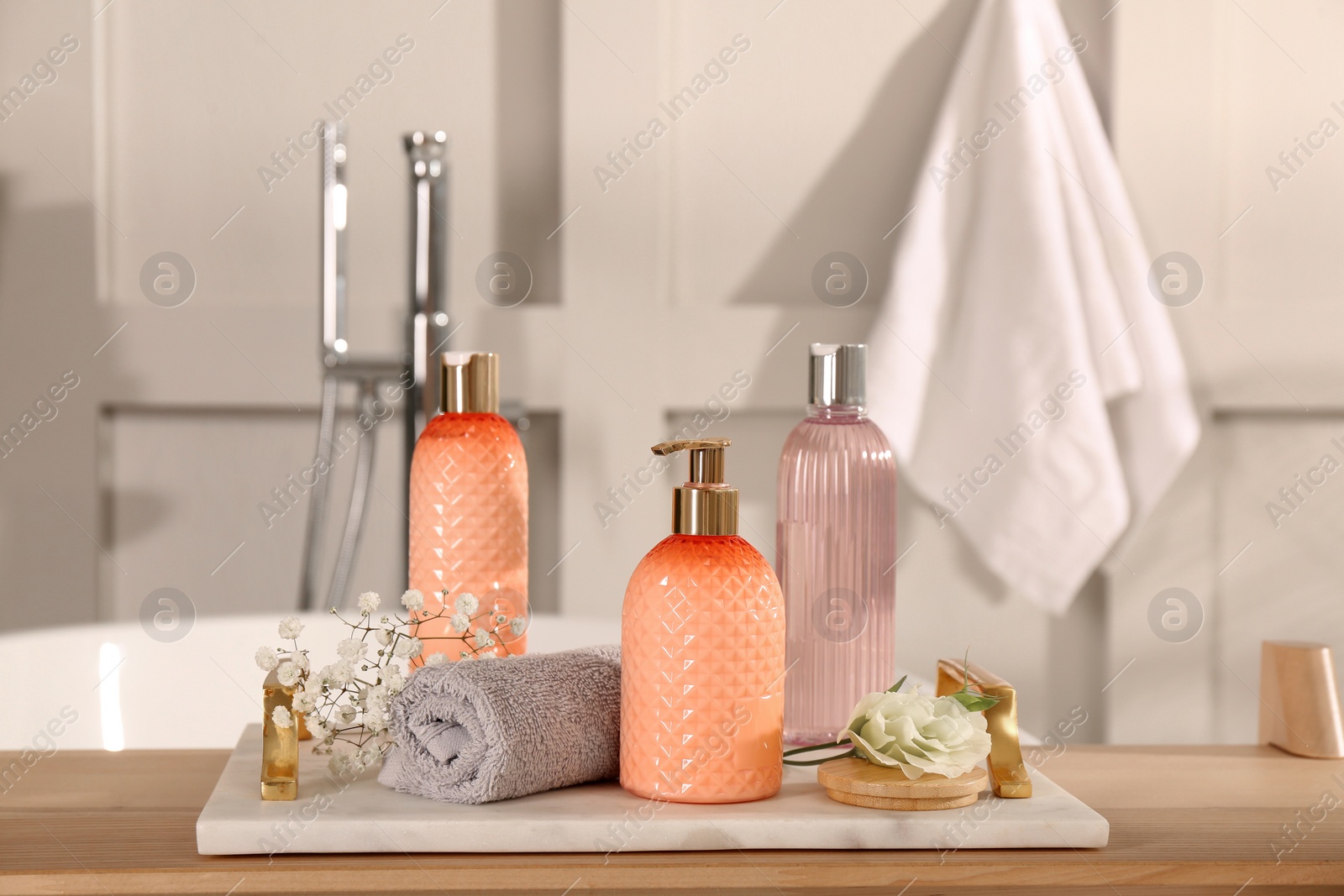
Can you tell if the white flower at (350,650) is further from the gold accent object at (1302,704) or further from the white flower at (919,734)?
the gold accent object at (1302,704)

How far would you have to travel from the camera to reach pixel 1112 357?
1.37 meters

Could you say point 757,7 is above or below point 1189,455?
above

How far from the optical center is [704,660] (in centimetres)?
49

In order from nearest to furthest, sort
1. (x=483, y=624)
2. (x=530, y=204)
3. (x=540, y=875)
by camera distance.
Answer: (x=540, y=875), (x=483, y=624), (x=530, y=204)

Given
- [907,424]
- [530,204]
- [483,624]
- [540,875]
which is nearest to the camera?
[540,875]

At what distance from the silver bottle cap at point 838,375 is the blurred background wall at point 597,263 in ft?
2.73

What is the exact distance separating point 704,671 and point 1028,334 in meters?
1.00

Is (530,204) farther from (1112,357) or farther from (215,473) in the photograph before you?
(1112,357)

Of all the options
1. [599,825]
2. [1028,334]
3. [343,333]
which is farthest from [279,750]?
[1028,334]

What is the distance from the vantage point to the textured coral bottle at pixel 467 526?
0.61 m

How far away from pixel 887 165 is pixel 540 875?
1.20m

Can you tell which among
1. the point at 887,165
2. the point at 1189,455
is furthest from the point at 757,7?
the point at 1189,455

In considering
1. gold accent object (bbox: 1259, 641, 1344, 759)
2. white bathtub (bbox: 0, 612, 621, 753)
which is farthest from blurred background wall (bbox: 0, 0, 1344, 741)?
gold accent object (bbox: 1259, 641, 1344, 759)

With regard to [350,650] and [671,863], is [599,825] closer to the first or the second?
[671,863]
